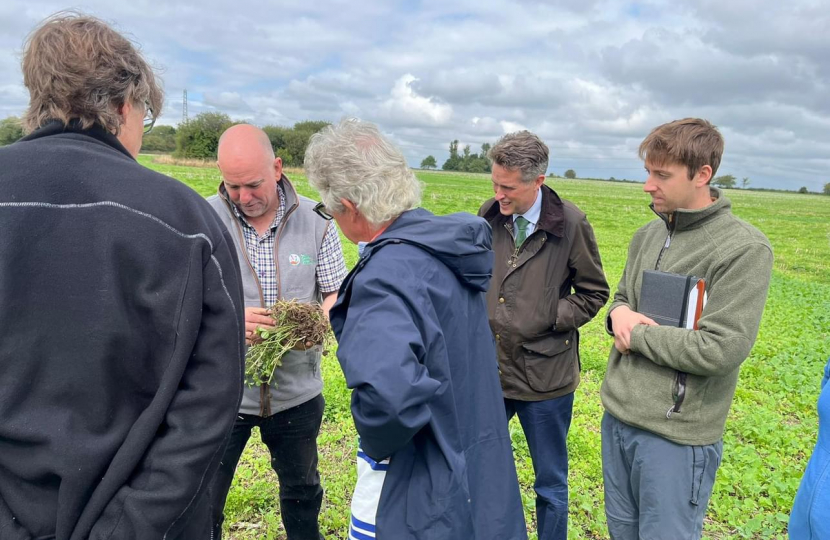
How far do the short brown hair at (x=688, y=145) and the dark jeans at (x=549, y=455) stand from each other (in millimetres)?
1789

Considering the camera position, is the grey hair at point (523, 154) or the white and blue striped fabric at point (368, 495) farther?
the grey hair at point (523, 154)

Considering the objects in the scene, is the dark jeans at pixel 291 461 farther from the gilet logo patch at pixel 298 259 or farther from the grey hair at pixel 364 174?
the grey hair at pixel 364 174

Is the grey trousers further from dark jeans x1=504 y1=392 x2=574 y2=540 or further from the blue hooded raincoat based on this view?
the blue hooded raincoat

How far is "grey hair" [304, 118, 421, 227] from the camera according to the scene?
7.38 ft

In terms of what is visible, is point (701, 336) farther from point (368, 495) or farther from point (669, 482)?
point (368, 495)

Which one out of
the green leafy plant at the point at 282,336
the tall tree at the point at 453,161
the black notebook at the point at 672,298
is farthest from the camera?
the tall tree at the point at 453,161

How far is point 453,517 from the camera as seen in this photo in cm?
205

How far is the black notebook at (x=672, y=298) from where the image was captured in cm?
277

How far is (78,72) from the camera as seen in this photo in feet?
5.77

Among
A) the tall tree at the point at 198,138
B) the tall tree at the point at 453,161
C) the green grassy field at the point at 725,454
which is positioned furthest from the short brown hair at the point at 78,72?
the tall tree at the point at 453,161

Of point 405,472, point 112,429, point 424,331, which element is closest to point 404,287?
point 424,331

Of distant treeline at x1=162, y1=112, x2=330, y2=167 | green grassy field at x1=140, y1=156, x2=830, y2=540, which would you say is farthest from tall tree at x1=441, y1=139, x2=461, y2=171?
green grassy field at x1=140, y1=156, x2=830, y2=540

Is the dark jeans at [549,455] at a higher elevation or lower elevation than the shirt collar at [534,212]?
lower

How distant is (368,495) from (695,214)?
2110 millimetres
